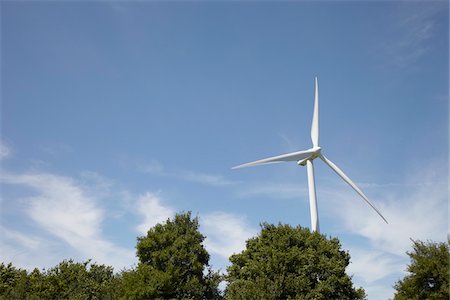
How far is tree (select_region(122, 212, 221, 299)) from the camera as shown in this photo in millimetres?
55000

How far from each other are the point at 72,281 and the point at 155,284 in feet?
80.6

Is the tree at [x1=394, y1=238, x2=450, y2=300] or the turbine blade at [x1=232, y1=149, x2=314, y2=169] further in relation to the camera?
the turbine blade at [x1=232, y1=149, x2=314, y2=169]

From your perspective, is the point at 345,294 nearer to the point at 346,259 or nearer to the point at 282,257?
the point at 346,259

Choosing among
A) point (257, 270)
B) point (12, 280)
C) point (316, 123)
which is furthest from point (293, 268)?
point (12, 280)

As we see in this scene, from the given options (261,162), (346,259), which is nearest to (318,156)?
(261,162)

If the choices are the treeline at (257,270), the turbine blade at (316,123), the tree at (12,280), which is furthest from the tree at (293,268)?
the tree at (12,280)

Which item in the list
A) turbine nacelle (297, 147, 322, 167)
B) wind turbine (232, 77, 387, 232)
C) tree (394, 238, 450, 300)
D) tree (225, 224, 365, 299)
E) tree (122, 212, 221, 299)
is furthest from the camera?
turbine nacelle (297, 147, 322, 167)

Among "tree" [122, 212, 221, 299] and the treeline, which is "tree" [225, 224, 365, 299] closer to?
the treeline

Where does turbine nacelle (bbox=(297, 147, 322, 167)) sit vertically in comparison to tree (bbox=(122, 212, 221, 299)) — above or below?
above

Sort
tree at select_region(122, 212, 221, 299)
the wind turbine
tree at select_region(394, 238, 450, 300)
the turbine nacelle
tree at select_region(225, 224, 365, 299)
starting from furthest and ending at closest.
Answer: the turbine nacelle < the wind turbine < tree at select_region(122, 212, 221, 299) < tree at select_region(225, 224, 365, 299) < tree at select_region(394, 238, 450, 300)

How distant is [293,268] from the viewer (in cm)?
5175

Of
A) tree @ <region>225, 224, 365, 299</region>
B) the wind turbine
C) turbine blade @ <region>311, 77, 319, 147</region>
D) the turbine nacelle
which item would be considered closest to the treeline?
tree @ <region>225, 224, 365, 299</region>

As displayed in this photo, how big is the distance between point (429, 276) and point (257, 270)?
1921 centimetres

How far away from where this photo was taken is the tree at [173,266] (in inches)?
2165
